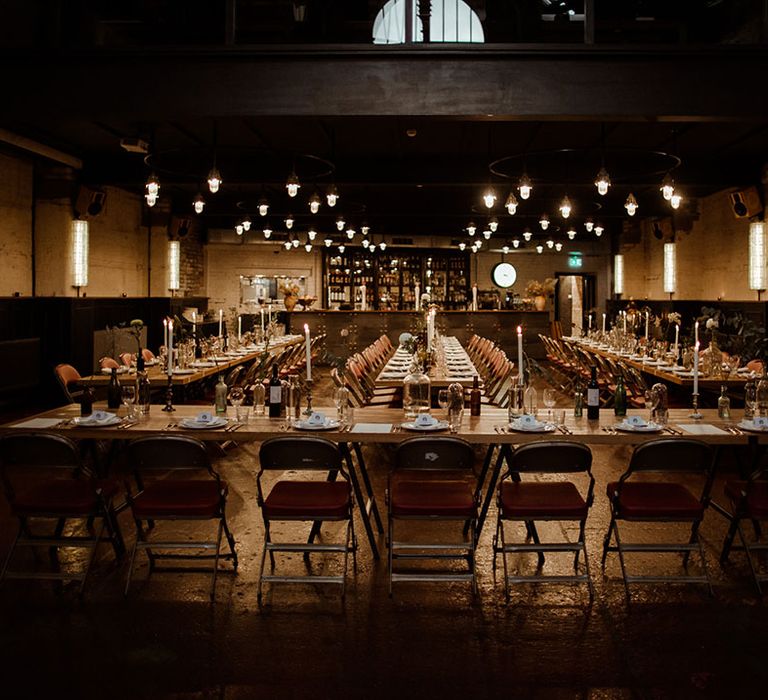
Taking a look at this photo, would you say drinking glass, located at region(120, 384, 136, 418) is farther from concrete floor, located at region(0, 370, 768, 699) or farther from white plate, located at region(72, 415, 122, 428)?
concrete floor, located at region(0, 370, 768, 699)

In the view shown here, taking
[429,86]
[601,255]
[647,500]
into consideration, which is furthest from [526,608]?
[601,255]

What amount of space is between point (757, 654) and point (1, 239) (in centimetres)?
1066

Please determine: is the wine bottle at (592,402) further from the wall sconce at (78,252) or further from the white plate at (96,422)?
the wall sconce at (78,252)

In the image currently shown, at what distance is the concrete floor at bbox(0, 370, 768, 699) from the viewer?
121 inches

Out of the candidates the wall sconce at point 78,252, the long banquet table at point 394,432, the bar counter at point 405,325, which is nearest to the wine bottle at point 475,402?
the long banquet table at point 394,432

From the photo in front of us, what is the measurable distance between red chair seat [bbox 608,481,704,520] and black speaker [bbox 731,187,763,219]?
29.7 ft

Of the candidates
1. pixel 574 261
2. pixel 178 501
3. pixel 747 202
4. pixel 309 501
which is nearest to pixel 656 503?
pixel 309 501

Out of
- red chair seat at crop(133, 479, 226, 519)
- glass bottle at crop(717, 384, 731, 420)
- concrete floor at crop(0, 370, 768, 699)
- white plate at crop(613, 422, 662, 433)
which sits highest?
glass bottle at crop(717, 384, 731, 420)

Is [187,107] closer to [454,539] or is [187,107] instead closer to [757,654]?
[454,539]

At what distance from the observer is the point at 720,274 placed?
46.8 feet

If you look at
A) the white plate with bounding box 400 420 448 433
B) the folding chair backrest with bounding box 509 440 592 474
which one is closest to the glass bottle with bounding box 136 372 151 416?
the white plate with bounding box 400 420 448 433

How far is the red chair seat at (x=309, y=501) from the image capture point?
395cm

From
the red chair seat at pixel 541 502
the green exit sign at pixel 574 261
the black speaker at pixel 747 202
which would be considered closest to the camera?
the red chair seat at pixel 541 502

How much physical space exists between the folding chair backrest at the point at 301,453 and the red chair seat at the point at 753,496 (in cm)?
224
